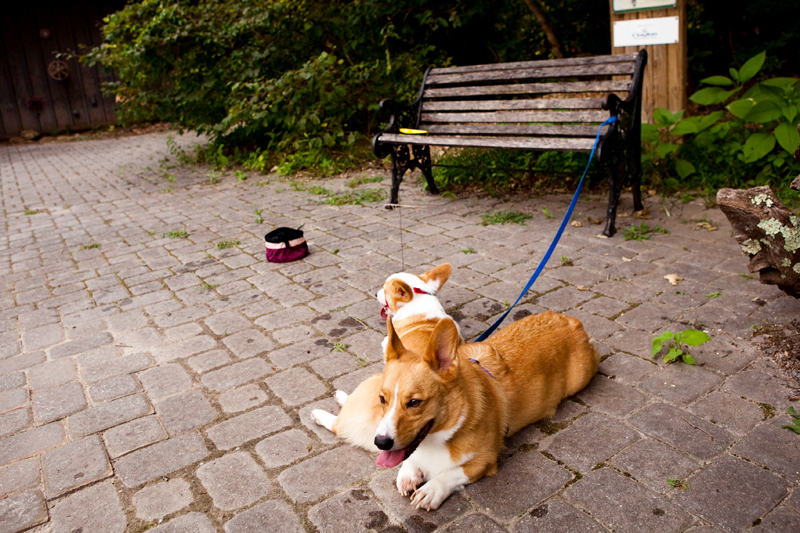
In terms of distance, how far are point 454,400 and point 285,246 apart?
3.33m

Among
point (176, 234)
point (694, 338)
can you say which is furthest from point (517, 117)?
point (176, 234)

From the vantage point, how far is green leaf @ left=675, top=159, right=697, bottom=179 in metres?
6.48

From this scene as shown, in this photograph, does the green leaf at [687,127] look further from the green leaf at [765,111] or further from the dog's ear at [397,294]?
the dog's ear at [397,294]

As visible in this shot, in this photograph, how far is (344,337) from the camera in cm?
393

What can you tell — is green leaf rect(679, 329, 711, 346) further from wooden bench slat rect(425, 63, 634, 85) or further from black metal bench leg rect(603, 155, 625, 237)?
wooden bench slat rect(425, 63, 634, 85)

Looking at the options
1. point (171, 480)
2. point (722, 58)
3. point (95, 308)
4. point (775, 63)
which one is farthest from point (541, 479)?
point (722, 58)

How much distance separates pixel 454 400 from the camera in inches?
93.6

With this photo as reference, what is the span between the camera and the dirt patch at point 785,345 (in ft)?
10.4

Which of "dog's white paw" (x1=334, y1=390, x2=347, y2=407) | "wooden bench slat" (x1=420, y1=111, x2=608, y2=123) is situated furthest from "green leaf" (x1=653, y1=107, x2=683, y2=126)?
"dog's white paw" (x1=334, y1=390, x2=347, y2=407)

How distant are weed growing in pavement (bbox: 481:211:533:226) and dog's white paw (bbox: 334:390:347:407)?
3354 millimetres

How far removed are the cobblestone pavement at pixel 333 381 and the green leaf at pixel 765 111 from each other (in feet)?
3.13

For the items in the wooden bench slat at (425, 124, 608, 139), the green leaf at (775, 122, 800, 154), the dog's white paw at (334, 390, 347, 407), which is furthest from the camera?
the wooden bench slat at (425, 124, 608, 139)

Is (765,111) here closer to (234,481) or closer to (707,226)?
(707,226)

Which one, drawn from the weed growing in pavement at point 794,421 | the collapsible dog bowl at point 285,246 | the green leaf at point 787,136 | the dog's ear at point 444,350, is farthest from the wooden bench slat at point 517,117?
the dog's ear at point 444,350
